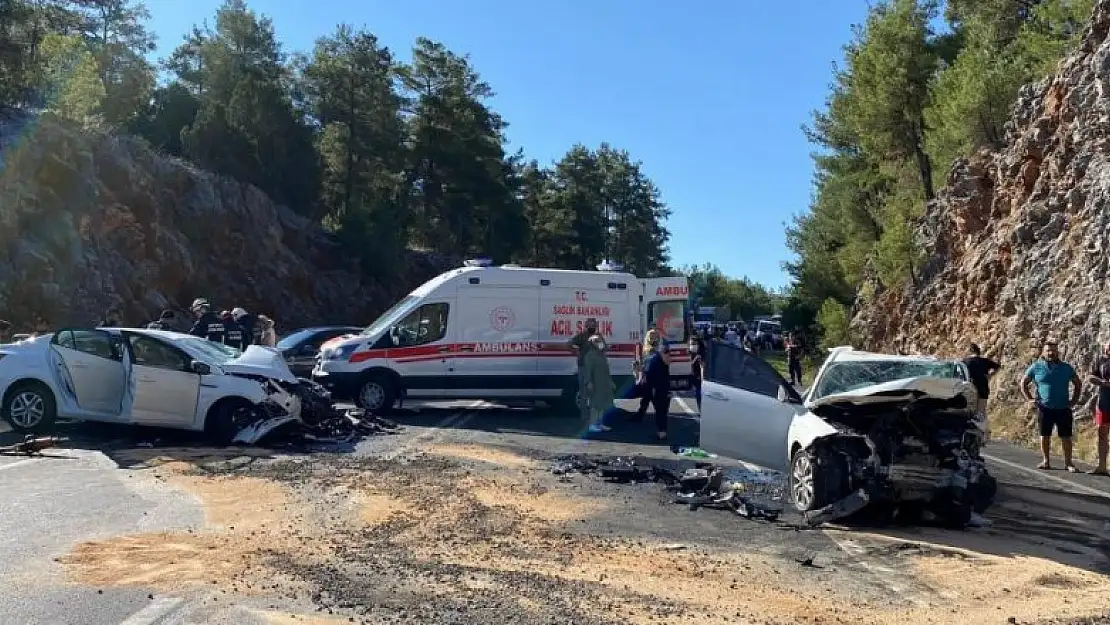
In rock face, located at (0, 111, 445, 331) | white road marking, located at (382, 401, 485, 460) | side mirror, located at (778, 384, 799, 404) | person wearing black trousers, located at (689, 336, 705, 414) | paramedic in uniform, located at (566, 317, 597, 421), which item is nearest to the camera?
side mirror, located at (778, 384, 799, 404)

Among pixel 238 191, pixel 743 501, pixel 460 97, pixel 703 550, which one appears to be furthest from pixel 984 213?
pixel 460 97

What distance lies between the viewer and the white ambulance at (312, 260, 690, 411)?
15484 mm

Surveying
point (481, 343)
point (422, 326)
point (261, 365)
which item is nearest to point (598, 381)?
point (481, 343)

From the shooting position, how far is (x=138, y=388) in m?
11.4


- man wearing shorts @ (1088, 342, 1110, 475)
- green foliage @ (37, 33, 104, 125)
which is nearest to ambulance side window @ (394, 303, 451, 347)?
man wearing shorts @ (1088, 342, 1110, 475)

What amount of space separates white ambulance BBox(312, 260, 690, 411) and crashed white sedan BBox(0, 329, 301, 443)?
3729 mm

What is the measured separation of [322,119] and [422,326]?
40.8 m

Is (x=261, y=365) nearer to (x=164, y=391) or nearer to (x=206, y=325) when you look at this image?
(x=164, y=391)

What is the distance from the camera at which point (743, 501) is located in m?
8.41

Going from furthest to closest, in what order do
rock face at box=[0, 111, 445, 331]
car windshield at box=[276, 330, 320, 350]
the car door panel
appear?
rock face at box=[0, 111, 445, 331]
car windshield at box=[276, 330, 320, 350]
the car door panel

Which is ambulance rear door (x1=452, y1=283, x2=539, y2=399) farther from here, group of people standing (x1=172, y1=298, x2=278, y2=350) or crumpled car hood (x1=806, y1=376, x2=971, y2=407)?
crumpled car hood (x1=806, y1=376, x2=971, y2=407)

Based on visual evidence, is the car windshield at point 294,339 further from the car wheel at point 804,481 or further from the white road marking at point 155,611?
the white road marking at point 155,611

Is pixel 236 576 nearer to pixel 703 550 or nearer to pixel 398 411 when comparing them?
pixel 703 550

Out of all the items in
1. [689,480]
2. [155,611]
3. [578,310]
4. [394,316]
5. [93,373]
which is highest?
[578,310]
